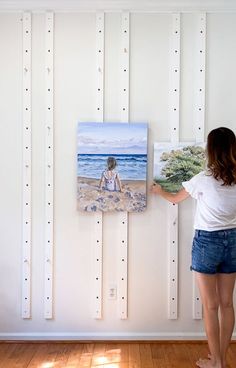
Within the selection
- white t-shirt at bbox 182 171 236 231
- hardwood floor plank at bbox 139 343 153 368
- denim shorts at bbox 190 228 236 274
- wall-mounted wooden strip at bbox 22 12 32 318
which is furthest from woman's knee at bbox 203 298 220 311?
wall-mounted wooden strip at bbox 22 12 32 318

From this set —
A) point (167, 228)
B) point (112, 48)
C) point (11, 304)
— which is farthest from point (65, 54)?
point (11, 304)

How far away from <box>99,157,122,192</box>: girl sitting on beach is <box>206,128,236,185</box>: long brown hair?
2.40 ft

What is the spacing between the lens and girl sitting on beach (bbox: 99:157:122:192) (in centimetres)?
255

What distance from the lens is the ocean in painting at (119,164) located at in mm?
2547

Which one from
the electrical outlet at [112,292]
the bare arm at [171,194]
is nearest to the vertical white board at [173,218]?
the bare arm at [171,194]

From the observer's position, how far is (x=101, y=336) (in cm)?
258

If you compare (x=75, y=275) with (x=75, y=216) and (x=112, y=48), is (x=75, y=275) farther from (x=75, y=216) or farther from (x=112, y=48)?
(x=112, y=48)

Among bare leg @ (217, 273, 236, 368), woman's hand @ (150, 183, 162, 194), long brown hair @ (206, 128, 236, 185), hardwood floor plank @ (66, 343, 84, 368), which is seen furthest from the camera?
woman's hand @ (150, 183, 162, 194)

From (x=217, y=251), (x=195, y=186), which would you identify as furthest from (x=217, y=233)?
Answer: (x=195, y=186)

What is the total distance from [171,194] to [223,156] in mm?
575

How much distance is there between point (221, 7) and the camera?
255cm

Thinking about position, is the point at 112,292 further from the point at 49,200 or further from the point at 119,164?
the point at 119,164

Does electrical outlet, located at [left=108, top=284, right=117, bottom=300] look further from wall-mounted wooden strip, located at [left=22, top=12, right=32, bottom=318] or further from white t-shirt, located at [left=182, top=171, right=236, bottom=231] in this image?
white t-shirt, located at [left=182, top=171, right=236, bottom=231]

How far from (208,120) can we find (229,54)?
1.60ft
